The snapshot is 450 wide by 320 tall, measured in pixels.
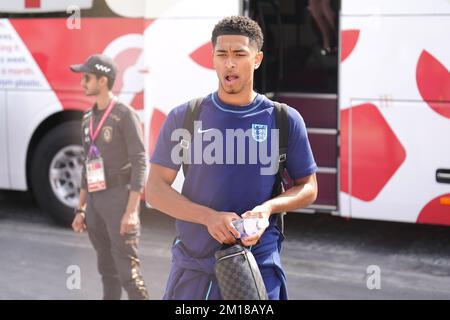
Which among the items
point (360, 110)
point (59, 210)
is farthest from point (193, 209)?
point (59, 210)

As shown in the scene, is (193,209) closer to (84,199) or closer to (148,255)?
(84,199)

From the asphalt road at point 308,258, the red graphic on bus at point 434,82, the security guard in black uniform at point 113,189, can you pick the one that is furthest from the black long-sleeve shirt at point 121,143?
the red graphic on bus at point 434,82

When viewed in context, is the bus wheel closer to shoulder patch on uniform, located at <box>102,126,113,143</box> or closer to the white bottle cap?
shoulder patch on uniform, located at <box>102,126,113,143</box>

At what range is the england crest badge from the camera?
3078 millimetres

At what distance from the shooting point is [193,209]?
3043 mm

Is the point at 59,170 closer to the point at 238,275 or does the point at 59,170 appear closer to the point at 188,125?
the point at 188,125

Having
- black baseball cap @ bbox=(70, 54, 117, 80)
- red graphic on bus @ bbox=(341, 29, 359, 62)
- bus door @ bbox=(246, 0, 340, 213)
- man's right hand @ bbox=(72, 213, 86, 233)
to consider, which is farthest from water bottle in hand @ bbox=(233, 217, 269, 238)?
bus door @ bbox=(246, 0, 340, 213)

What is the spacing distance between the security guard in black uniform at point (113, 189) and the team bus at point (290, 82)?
2079 millimetres

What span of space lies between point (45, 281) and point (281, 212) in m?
3.72

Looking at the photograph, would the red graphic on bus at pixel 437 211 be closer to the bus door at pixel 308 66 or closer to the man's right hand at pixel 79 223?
the bus door at pixel 308 66

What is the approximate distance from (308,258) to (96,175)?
2420 mm

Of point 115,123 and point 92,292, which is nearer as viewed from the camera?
point 115,123

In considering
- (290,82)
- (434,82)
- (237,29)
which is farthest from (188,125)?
(290,82)

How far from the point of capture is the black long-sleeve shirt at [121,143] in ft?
17.1
